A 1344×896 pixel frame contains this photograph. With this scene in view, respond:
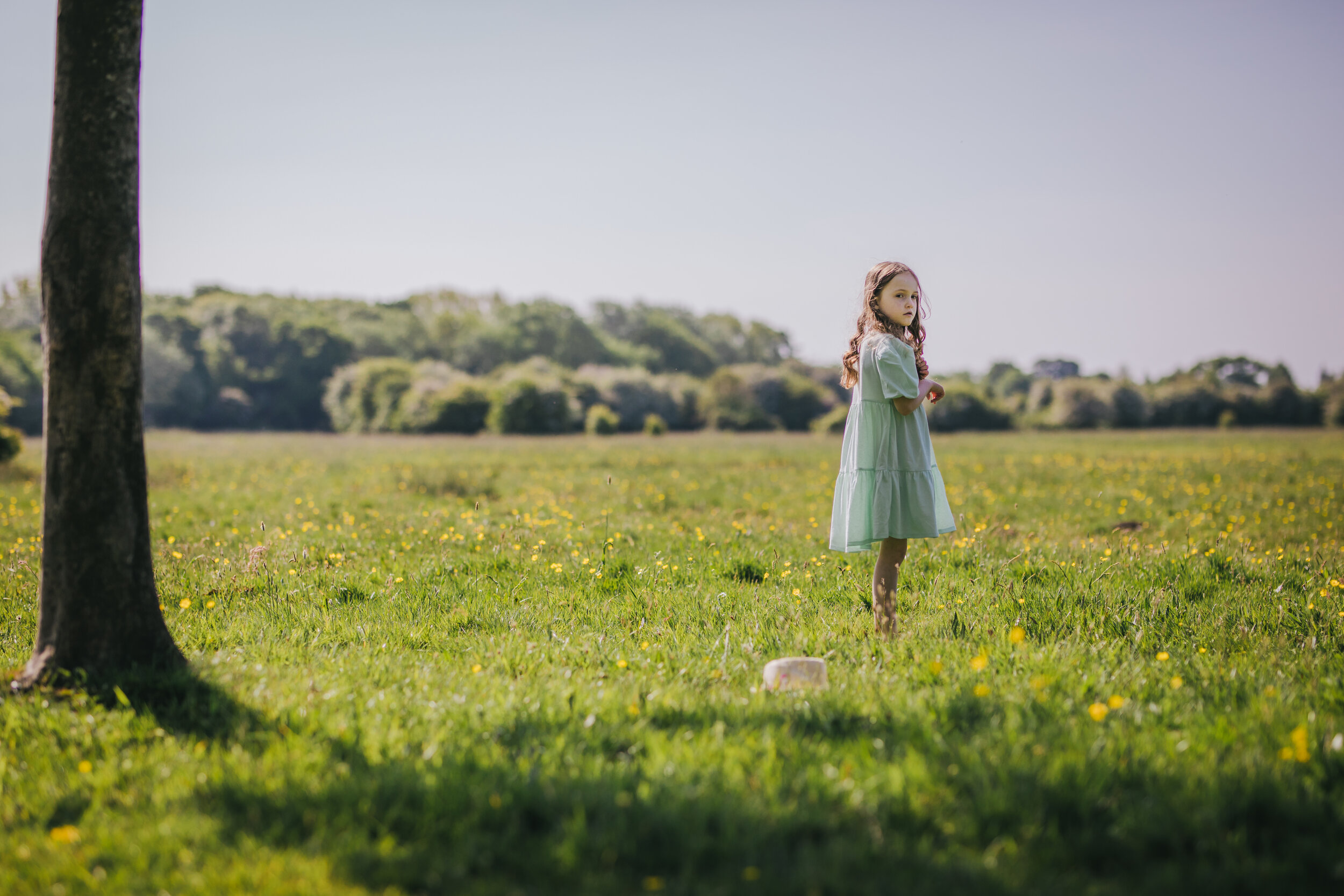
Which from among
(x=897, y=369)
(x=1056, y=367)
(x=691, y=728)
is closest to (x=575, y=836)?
(x=691, y=728)

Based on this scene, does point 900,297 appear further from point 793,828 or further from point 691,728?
point 793,828

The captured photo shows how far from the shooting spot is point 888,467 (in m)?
4.55

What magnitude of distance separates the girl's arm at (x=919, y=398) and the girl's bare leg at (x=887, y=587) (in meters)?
0.83

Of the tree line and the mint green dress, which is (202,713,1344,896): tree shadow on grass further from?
the tree line

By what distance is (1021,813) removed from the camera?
2.62 metres

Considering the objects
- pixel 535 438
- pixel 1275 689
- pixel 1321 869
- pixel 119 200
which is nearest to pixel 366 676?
pixel 119 200

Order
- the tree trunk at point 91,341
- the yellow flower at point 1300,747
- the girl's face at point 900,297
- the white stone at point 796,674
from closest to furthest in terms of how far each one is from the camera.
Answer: the yellow flower at point 1300,747
the tree trunk at point 91,341
the white stone at point 796,674
the girl's face at point 900,297

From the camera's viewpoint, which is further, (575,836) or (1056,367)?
(1056,367)

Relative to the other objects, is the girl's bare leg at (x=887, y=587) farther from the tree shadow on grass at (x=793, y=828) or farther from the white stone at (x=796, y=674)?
the tree shadow on grass at (x=793, y=828)

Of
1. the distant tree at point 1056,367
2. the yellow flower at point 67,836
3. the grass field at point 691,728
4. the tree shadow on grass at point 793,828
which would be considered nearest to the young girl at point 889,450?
the grass field at point 691,728

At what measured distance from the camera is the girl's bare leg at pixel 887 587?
183 inches

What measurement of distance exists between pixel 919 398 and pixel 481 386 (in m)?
48.5

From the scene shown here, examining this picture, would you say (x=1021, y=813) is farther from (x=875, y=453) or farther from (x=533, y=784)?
(x=875, y=453)

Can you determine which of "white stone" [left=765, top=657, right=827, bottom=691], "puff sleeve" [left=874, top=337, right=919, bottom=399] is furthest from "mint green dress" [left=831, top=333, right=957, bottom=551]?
"white stone" [left=765, top=657, right=827, bottom=691]
